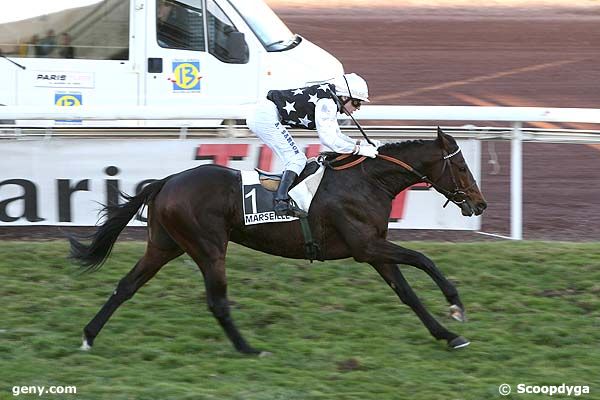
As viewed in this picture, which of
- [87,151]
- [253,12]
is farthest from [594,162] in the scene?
[87,151]

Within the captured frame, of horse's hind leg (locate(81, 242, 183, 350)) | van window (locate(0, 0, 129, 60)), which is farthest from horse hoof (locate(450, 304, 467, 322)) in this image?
van window (locate(0, 0, 129, 60))

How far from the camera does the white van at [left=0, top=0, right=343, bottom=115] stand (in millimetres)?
10875

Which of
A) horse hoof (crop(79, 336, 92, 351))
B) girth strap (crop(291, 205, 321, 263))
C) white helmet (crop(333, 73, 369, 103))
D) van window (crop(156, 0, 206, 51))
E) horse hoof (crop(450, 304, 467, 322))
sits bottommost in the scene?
horse hoof (crop(79, 336, 92, 351))

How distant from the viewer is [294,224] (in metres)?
7.17

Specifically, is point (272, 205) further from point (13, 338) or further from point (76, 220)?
point (76, 220)

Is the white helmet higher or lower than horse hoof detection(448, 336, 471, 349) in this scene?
higher

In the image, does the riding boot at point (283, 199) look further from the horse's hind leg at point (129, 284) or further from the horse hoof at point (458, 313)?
the horse hoof at point (458, 313)

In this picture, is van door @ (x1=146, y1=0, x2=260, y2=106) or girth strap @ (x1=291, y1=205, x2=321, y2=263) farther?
van door @ (x1=146, y1=0, x2=260, y2=106)

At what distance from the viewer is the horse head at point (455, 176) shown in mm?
7230

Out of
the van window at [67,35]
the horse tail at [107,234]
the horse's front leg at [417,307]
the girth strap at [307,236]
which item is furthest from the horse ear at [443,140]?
the van window at [67,35]

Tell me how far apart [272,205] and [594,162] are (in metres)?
5.64

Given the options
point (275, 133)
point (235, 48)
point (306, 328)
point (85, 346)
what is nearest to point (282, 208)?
point (275, 133)

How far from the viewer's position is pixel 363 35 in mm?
18000

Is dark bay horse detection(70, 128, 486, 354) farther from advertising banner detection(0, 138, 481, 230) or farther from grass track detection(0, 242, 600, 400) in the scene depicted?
advertising banner detection(0, 138, 481, 230)
